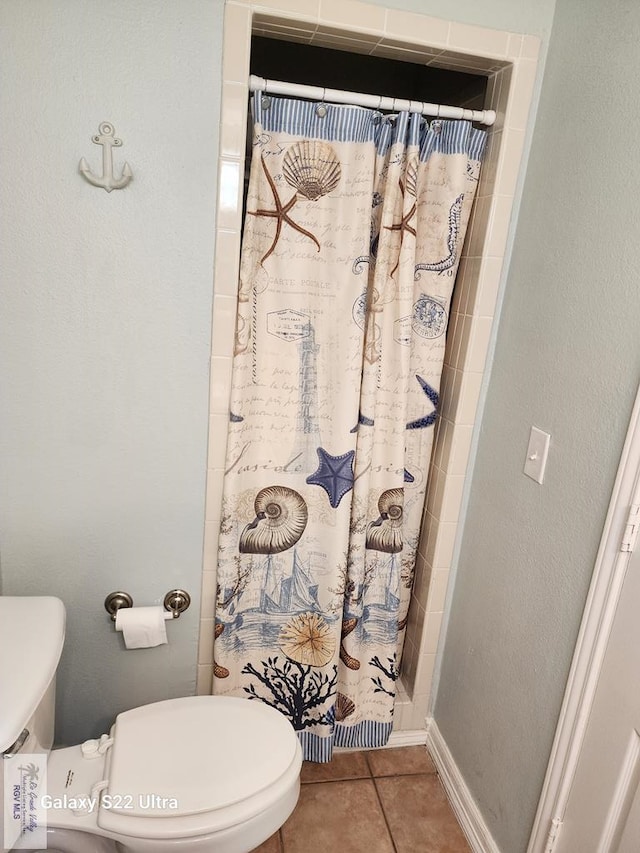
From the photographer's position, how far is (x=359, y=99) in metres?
1.32

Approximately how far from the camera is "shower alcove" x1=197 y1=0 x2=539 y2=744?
4.14 ft

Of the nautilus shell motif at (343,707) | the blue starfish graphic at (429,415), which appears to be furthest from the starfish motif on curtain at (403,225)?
the nautilus shell motif at (343,707)

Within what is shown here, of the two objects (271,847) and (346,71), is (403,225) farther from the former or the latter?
(271,847)

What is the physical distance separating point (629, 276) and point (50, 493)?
4.54 feet

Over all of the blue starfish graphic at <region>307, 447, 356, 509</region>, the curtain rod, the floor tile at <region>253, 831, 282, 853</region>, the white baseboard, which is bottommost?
the floor tile at <region>253, 831, 282, 853</region>

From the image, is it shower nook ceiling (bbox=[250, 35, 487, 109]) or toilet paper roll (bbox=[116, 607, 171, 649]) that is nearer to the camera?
toilet paper roll (bbox=[116, 607, 171, 649])

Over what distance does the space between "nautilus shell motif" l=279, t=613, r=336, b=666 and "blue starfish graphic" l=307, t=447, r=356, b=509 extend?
0.37 m

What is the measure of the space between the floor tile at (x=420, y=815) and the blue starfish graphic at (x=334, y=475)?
92 centimetres

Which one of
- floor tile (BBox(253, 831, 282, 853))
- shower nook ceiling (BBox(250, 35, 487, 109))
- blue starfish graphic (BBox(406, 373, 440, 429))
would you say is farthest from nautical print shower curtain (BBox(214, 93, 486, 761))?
shower nook ceiling (BBox(250, 35, 487, 109))

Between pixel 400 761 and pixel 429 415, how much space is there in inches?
44.2

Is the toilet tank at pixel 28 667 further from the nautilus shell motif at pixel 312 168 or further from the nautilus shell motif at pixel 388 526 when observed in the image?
the nautilus shell motif at pixel 312 168

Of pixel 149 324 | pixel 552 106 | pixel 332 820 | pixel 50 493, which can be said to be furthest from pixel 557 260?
pixel 332 820

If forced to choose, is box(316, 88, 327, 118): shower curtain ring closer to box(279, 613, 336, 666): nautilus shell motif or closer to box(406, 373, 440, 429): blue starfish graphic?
box(406, 373, 440, 429): blue starfish graphic

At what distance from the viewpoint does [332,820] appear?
1.61 metres
